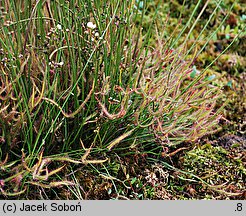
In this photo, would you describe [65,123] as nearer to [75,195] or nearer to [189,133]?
[75,195]

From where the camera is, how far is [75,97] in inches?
63.0

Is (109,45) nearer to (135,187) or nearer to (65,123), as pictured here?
(65,123)

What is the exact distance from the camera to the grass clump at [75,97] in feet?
5.00

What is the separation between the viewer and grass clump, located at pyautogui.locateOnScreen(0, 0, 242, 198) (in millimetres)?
1523

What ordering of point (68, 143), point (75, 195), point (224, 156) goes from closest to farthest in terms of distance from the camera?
point (75, 195) < point (68, 143) < point (224, 156)

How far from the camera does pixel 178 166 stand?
185 centimetres

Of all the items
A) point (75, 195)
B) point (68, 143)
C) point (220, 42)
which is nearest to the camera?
point (75, 195)

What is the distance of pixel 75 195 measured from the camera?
1582 millimetres

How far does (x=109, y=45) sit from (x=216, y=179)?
2.21ft

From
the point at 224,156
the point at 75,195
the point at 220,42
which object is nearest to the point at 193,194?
the point at 224,156

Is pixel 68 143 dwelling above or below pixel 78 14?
below

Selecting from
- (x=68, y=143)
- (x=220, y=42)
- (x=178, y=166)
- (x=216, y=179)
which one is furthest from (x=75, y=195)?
(x=220, y=42)

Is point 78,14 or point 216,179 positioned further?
point 216,179

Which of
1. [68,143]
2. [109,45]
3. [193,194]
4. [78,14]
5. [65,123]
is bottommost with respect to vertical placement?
[193,194]
